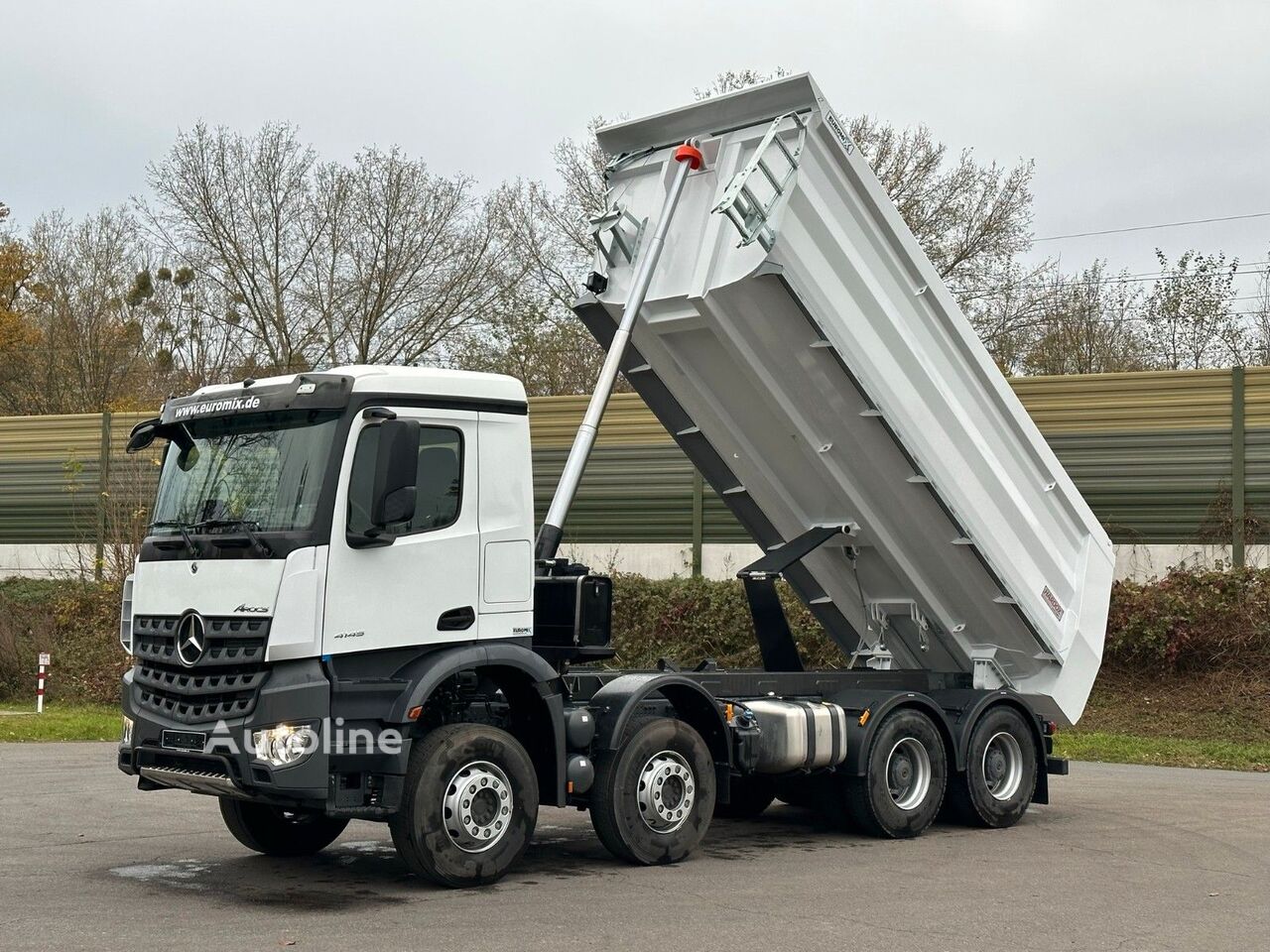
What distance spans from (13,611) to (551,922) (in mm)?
19579

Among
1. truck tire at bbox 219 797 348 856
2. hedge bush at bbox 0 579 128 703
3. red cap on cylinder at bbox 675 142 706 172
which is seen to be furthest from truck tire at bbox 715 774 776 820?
hedge bush at bbox 0 579 128 703

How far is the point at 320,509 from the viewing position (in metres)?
7.81

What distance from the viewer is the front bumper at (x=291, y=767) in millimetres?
7613

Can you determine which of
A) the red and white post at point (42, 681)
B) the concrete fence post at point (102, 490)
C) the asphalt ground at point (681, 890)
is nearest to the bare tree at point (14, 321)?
the concrete fence post at point (102, 490)

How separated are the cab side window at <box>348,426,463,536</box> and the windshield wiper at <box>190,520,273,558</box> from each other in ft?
1.51

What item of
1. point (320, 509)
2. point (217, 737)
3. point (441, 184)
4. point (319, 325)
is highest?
point (441, 184)

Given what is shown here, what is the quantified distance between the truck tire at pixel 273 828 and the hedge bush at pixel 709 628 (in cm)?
481

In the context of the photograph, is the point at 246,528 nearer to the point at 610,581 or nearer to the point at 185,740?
the point at 185,740

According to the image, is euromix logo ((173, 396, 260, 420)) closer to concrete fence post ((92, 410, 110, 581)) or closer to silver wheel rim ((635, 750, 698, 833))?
silver wheel rim ((635, 750, 698, 833))

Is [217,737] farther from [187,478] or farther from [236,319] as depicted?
[236,319]

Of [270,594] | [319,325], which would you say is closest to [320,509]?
[270,594]

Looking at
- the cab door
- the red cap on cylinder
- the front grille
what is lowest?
the front grille

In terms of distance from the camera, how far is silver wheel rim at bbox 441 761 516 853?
8.03 meters

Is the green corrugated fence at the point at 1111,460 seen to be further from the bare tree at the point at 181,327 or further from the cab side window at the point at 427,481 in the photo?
the bare tree at the point at 181,327
